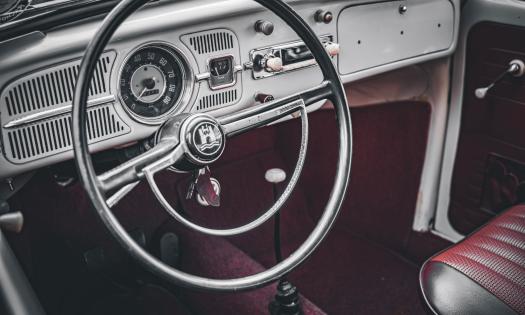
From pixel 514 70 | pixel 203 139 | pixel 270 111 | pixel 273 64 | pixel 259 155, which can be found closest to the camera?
pixel 203 139

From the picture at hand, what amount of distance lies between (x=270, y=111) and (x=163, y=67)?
0.29 meters

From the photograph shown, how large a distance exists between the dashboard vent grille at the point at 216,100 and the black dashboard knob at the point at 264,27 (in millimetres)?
163

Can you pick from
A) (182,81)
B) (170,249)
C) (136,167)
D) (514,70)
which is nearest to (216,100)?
(182,81)

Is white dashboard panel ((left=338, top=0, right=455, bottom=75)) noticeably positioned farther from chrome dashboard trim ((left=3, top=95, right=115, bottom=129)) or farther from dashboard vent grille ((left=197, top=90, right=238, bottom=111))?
chrome dashboard trim ((left=3, top=95, right=115, bottom=129))

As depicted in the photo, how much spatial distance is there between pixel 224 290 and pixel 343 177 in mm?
345

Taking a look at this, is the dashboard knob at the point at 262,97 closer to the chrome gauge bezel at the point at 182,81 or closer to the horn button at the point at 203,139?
the chrome gauge bezel at the point at 182,81

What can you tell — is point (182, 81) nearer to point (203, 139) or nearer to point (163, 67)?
point (163, 67)

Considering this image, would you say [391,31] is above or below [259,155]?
above

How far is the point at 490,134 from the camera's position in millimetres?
1734

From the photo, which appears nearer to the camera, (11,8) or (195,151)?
(195,151)

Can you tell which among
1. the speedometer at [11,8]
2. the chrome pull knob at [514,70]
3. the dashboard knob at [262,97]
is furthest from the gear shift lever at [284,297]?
the chrome pull knob at [514,70]

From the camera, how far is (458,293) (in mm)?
1090

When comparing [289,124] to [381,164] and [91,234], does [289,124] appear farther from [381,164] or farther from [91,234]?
[91,234]

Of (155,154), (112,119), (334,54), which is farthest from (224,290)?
(334,54)
